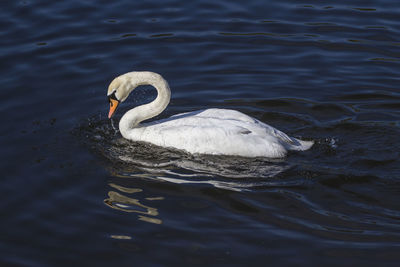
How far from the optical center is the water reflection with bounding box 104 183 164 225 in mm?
7824

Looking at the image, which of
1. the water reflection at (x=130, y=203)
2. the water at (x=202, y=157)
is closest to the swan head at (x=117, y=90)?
the water at (x=202, y=157)

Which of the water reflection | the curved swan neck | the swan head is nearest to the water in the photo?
the water reflection

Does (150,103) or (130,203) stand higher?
(150,103)

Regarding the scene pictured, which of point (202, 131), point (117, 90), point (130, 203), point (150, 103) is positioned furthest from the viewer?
point (150, 103)

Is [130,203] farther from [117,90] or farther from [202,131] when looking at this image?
[117,90]

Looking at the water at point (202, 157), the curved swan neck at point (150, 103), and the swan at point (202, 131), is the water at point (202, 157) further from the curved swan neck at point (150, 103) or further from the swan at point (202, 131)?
→ the curved swan neck at point (150, 103)

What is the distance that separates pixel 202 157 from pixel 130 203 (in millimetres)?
1554

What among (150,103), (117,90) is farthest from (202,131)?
(117,90)

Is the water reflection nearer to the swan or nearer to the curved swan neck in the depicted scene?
the swan

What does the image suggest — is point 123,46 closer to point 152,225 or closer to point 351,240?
point 152,225

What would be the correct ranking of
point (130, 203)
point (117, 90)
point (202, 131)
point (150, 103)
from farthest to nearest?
point (150, 103) → point (117, 90) → point (202, 131) → point (130, 203)

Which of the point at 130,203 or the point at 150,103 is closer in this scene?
the point at 130,203

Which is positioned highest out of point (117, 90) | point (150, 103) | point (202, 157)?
point (117, 90)

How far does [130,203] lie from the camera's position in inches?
321
